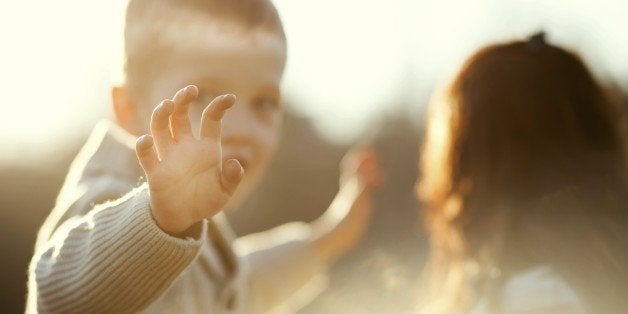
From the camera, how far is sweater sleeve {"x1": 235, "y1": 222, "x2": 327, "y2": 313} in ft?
7.88

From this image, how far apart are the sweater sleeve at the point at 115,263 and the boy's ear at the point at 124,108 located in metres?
0.41

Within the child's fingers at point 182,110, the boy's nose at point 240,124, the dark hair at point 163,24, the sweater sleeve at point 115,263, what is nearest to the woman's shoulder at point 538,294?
the boy's nose at point 240,124

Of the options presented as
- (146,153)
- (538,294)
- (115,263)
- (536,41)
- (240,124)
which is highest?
(536,41)

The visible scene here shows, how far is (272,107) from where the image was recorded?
1.99m

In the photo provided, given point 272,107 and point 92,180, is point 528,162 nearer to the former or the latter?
point 272,107

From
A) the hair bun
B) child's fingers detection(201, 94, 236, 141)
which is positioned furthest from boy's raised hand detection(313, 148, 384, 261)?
child's fingers detection(201, 94, 236, 141)

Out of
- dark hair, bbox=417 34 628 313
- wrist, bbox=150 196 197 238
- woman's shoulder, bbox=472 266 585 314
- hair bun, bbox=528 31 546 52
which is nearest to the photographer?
wrist, bbox=150 196 197 238

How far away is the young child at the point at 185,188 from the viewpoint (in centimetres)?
143

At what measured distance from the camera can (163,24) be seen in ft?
6.26

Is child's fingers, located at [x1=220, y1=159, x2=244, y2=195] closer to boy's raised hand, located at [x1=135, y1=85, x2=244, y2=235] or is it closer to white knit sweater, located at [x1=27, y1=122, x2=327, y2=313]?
boy's raised hand, located at [x1=135, y1=85, x2=244, y2=235]

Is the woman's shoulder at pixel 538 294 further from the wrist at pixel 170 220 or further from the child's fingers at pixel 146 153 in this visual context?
the child's fingers at pixel 146 153

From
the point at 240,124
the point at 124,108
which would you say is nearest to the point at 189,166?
the point at 240,124

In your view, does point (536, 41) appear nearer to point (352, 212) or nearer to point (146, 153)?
point (352, 212)

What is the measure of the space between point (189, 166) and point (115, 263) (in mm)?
199
